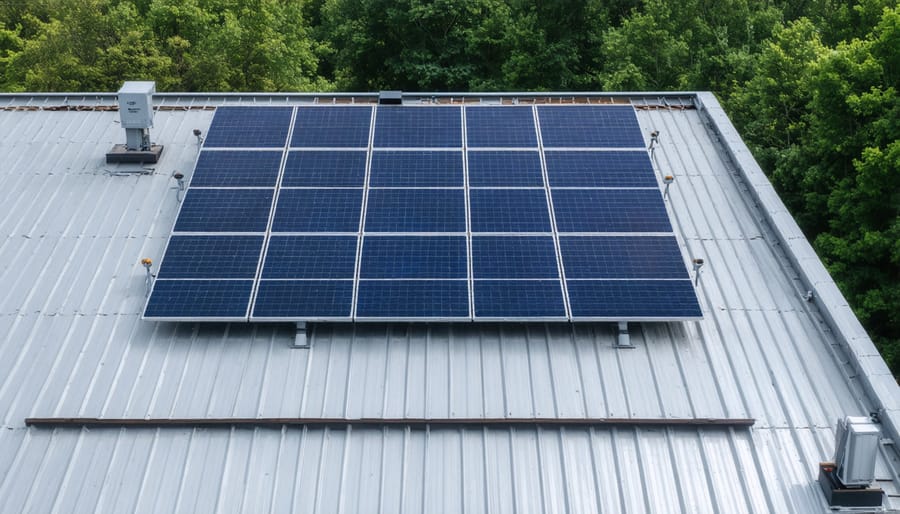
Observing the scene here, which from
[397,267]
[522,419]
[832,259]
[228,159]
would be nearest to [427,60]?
[832,259]

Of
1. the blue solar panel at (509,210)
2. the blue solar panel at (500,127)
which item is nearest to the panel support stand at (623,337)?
the blue solar panel at (509,210)

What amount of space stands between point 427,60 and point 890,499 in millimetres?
36741

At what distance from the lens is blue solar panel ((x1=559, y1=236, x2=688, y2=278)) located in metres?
17.8

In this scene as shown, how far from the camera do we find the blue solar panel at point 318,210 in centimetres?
1872

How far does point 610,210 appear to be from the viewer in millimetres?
19109

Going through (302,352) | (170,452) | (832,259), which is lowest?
(170,452)

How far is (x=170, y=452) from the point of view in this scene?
1516cm

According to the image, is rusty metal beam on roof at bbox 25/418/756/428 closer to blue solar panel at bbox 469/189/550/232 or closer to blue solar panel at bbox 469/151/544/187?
blue solar panel at bbox 469/189/550/232

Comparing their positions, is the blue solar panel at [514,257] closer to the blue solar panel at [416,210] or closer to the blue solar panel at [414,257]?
the blue solar panel at [414,257]

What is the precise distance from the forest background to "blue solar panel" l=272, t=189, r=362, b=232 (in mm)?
17899

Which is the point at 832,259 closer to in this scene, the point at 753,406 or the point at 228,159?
the point at 753,406

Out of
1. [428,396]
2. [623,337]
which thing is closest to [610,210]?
[623,337]

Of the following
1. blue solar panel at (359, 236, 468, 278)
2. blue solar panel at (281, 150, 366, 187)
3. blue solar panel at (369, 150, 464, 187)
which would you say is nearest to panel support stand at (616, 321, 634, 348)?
blue solar panel at (359, 236, 468, 278)

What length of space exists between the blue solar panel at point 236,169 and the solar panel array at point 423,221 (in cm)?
4
